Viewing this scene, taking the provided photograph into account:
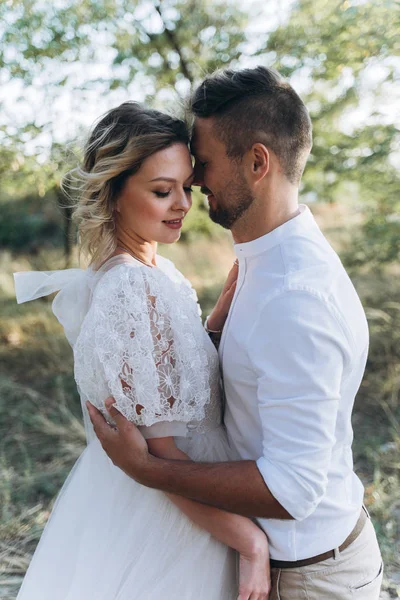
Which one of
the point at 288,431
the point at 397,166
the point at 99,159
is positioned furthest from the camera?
the point at 397,166

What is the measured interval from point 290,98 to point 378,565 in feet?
4.74

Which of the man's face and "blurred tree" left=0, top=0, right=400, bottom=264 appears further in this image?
"blurred tree" left=0, top=0, right=400, bottom=264

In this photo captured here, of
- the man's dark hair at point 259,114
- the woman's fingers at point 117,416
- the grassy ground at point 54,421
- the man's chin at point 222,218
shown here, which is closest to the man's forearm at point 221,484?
the woman's fingers at point 117,416

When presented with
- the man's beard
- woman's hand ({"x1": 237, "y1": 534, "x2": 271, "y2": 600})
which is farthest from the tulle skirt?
the man's beard

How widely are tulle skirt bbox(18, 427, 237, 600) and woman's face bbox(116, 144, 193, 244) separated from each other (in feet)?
2.24

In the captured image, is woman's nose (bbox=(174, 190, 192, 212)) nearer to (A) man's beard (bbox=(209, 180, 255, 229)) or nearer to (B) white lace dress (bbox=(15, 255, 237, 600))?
(A) man's beard (bbox=(209, 180, 255, 229))

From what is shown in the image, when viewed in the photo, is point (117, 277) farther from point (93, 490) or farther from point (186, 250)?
point (186, 250)

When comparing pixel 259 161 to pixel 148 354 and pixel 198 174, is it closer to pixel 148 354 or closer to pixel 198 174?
pixel 198 174

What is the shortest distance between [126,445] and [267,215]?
2.56 ft

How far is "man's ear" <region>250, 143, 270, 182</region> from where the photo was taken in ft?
5.72

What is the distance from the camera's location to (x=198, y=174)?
6.43 ft

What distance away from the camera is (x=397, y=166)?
520 cm

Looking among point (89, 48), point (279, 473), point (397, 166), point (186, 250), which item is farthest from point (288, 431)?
point (186, 250)

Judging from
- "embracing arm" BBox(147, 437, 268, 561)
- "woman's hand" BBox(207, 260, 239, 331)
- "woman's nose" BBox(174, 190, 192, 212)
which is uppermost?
"woman's nose" BBox(174, 190, 192, 212)
